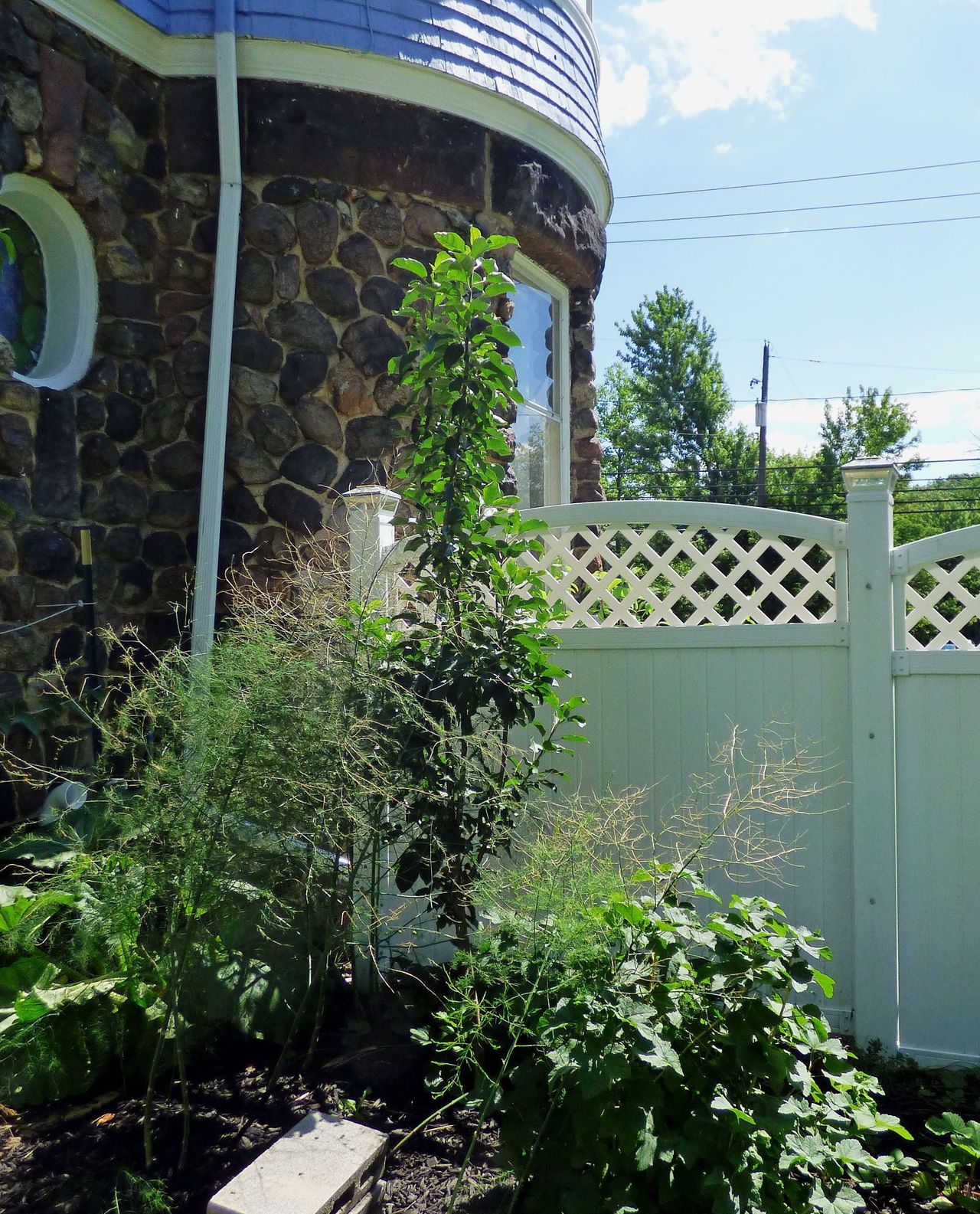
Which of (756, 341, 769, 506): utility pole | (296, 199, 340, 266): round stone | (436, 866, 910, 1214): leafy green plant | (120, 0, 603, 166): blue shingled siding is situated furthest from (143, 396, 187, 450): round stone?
(756, 341, 769, 506): utility pole

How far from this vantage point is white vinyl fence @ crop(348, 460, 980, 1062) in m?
3.22

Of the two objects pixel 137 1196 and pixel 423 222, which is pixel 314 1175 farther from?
pixel 423 222

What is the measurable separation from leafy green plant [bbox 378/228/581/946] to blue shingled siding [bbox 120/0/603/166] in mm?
2255

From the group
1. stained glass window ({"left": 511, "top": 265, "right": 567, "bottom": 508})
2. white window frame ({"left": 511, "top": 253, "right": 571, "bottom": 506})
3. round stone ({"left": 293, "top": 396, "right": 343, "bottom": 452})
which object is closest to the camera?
round stone ({"left": 293, "top": 396, "right": 343, "bottom": 452})

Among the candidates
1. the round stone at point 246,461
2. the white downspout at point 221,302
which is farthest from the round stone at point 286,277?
the round stone at point 246,461

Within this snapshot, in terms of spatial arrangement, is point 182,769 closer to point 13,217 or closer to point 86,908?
point 86,908

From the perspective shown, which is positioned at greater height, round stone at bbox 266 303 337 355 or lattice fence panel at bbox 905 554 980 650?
round stone at bbox 266 303 337 355

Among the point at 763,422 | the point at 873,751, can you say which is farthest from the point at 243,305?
the point at 763,422

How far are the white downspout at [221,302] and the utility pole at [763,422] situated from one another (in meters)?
23.2

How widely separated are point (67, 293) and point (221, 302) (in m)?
0.66

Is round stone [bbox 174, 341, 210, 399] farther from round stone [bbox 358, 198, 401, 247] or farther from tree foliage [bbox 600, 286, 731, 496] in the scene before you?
tree foliage [bbox 600, 286, 731, 496]

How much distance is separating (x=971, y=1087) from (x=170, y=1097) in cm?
234

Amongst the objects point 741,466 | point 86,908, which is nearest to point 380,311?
point 86,908

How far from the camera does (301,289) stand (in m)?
4.81
